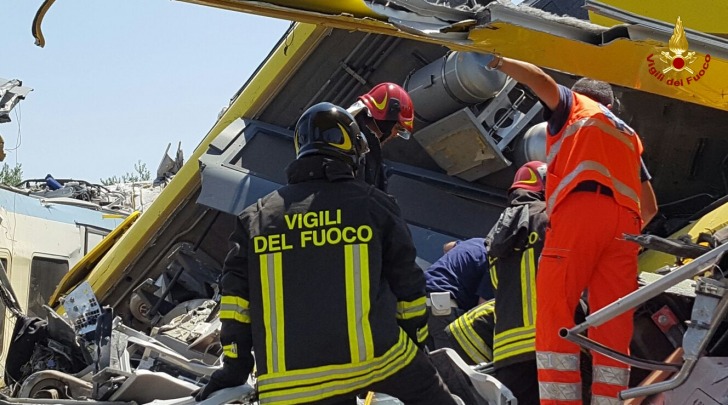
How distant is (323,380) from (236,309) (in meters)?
0.35

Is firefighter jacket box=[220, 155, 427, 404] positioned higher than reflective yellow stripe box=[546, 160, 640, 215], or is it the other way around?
reflective yellow stripe box=[546, 160, 640, 215]

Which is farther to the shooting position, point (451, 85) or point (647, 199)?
point (451, 85)

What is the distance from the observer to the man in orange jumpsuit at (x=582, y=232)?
321 cm

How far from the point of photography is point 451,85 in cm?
561

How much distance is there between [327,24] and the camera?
8.36 ft

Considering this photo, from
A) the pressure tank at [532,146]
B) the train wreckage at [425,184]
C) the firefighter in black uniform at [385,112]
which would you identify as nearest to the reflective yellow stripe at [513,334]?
the train wreckage at [425,184]

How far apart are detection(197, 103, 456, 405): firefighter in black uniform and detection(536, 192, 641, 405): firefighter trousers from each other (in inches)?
16.5

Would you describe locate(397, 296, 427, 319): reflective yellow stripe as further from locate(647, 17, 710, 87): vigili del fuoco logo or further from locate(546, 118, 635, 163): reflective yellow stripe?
locate(647, 17, 710, 87): vigili del fuoco logo

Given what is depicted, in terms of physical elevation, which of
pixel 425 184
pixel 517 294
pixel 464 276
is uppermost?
pixel 425 184

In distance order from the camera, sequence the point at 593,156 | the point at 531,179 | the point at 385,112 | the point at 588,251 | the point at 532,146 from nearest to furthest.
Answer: the point at 588,251 → the point at 593,156 → the point at 531,179 → the point at 385,112 → the point at 532,146

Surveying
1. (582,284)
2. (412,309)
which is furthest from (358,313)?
(582,284)

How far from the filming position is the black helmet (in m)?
3.11

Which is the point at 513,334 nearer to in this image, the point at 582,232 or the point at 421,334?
the point at 582,232

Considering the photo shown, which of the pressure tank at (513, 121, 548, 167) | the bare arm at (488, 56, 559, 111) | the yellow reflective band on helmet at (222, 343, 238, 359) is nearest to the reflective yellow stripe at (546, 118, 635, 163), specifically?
the bare arm at (488, 56, 559, 111)
